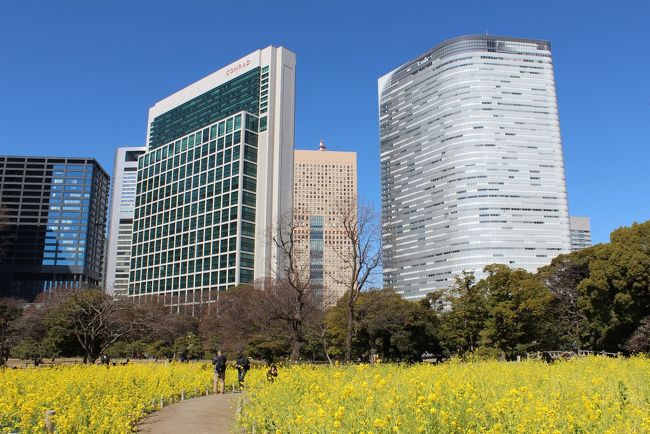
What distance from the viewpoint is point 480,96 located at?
6417 inches

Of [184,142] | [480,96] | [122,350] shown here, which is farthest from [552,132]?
[122,350]

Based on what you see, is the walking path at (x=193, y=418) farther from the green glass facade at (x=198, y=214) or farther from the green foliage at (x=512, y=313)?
the green glass facade at (x=198, y=214)

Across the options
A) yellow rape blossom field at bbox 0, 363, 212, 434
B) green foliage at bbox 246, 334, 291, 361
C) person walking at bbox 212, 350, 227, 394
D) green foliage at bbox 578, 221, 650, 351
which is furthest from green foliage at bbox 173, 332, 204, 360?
green foliage at bbox 578, 221, 650, 351

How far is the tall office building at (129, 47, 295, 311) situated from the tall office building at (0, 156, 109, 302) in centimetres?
5618

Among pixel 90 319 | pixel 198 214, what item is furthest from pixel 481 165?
pixel 90 319

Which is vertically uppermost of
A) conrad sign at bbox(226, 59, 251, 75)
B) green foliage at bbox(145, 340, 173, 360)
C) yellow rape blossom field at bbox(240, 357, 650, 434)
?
conrad sign at bbox(226, 59, 251, 75)

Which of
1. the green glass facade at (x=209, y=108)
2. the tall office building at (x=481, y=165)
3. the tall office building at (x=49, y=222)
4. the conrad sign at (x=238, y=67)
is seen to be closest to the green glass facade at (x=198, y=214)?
the green glass facade at (x=209, y=108)

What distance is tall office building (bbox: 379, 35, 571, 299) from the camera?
151m

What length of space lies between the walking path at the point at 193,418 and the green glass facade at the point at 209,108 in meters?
96.8

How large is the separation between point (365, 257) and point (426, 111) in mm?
160667

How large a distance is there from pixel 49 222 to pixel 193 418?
179633mm

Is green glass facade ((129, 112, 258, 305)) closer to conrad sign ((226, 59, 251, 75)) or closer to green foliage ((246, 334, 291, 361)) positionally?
conrad sign ((226, 59, 251, 75))

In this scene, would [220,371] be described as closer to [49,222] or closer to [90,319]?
[90,319]

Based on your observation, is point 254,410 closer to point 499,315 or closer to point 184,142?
point 499,315
